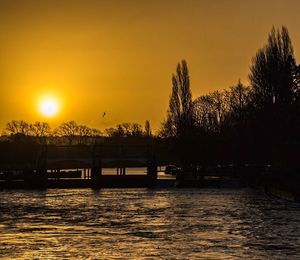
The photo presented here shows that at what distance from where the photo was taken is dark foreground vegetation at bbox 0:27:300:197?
71812 mm

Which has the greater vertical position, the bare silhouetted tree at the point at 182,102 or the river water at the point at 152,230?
the bare silhouetted tree at the point at 182,102

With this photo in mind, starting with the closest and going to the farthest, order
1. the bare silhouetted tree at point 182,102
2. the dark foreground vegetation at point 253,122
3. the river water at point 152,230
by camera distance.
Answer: the river water at point 152,230 → the dark foreground vegetation at point 253,122 → the bare silhouetted tree at point 182,102

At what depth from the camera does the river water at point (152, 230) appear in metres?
28.5

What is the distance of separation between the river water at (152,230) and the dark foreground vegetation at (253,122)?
11.5 metres

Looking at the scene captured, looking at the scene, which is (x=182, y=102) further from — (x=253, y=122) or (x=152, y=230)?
(x=152, y=230)

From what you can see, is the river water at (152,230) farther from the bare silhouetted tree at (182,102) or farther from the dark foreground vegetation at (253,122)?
the bare silhouetted tree at (182,102)

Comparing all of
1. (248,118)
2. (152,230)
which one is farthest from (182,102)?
(152,230)

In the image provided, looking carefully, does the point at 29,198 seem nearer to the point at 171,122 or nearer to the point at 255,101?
the point at 255,101

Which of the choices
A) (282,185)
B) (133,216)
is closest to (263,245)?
(133,216)

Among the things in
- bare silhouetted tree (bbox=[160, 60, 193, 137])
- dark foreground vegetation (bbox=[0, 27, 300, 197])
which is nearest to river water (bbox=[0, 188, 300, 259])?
dark foreground vegetation (bbox=[0, 27, 300, 197])

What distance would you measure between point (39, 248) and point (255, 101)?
55.8 meters

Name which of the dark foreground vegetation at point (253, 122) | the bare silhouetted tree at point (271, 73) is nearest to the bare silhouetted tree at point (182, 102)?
the dark foreground vegetation at point (253, 122)

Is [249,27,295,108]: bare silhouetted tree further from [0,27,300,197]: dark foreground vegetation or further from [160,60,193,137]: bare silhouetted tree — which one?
[160,60,193,137]: bare silhouetted tree

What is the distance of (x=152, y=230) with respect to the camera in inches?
1442
